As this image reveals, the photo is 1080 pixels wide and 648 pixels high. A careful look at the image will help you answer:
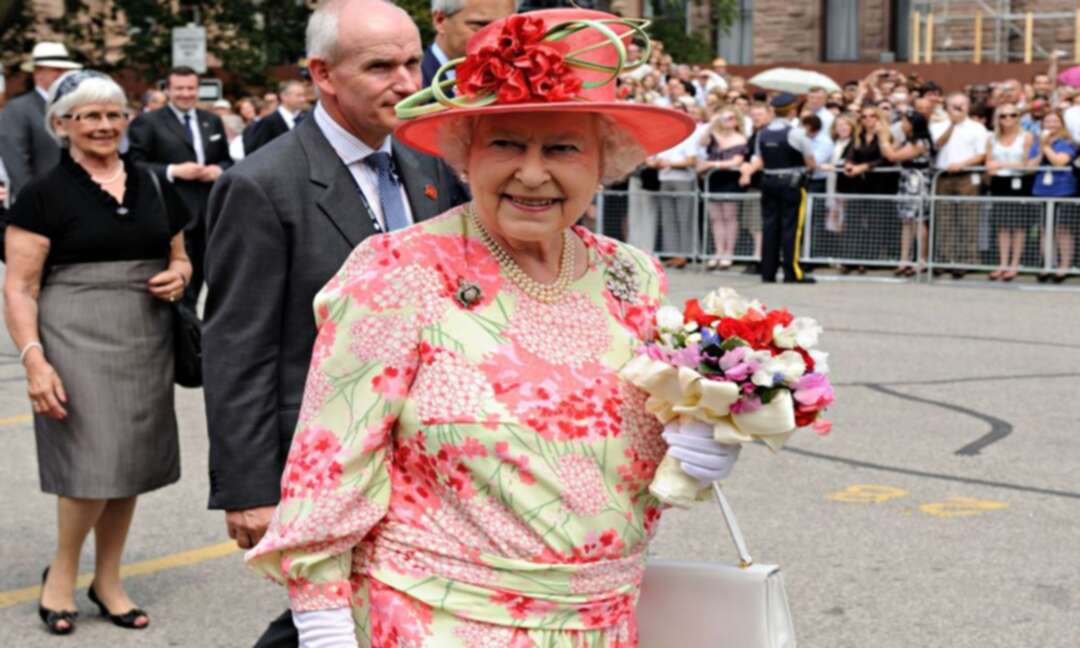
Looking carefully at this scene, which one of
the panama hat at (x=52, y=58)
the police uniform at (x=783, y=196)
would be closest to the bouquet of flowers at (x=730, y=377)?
the panama hat at (x=52, y=58)

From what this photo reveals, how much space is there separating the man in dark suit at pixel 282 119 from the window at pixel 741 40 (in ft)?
66.0

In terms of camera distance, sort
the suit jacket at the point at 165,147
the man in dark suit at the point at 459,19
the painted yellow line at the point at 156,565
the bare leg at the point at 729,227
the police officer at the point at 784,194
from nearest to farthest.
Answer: the man in dark suit at the point at 459,19
the painted yellow line at the point at 156,565
the suit jacket at the point at 165,147
the police officer at the point at 784,194
the bare leg at the point at 729,227

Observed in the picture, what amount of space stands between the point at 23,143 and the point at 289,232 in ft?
26.7

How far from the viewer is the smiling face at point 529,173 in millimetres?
2865

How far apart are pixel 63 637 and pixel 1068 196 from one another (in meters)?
12.3

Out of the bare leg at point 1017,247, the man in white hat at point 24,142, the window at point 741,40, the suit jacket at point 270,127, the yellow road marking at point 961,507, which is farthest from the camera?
the window at point 741,40

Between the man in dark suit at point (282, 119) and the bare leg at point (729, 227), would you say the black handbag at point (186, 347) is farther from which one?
the bare leg at point (729, 227)

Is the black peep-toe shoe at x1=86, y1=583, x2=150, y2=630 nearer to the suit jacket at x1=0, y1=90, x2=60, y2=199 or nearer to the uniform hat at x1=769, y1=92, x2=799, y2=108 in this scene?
the suit jacket at x1=0, y1=90, x2=60, y2=199

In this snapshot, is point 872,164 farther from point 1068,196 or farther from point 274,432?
point 274,432

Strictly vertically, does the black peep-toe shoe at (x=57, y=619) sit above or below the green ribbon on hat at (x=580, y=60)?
below

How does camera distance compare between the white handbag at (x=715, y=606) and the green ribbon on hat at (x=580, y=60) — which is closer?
the green ribbon on hat at (x=580, y=60)

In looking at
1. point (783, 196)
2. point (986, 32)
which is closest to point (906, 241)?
point (783, 196)

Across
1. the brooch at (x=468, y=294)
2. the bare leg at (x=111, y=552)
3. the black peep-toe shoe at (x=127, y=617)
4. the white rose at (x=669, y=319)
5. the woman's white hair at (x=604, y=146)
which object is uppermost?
the woman's white hair at (x=604, y=146)

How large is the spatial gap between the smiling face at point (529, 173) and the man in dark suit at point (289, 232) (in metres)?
0.81
